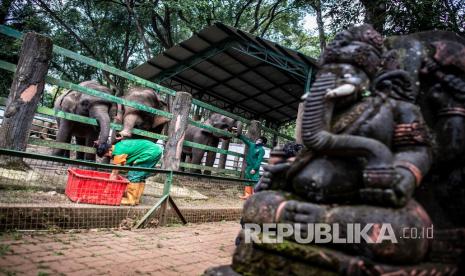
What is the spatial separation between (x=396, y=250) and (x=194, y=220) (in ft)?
14.5

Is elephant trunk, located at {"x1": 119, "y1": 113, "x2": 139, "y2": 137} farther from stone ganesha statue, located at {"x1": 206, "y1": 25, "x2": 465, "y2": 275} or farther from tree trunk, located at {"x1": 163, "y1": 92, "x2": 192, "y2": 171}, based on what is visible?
stone ganesha statue, located at {"x1": 206, "y1": 25, "x2": 465, "y2": 275}

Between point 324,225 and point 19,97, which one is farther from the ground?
point 19,97

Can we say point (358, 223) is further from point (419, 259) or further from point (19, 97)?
point (19, 97)

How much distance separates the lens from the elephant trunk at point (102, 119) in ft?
21.3

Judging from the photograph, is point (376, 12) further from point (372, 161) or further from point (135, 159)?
point (372, 161)

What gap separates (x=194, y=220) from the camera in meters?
5.83

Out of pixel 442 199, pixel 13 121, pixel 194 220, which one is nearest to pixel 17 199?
pixel 13 121

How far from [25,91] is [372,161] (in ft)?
15.8

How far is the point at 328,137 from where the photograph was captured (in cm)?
195

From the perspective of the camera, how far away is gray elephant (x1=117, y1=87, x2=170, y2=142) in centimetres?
761

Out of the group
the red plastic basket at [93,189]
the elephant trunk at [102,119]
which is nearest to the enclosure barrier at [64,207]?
the red plastic basket at [93,189]

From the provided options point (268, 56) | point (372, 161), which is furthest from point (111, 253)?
point (268, 56)

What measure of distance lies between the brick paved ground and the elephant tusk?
2077 mm

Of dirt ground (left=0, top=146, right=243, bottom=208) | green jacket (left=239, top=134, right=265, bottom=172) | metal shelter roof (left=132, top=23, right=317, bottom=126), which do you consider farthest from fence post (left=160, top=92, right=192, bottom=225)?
metal shelter roof (left=132, top=23, right=317, bottom=126)
